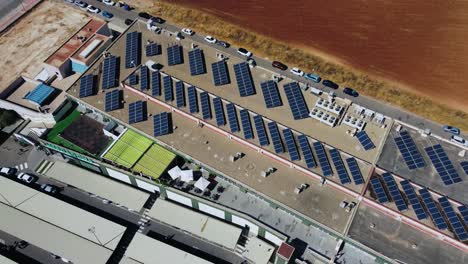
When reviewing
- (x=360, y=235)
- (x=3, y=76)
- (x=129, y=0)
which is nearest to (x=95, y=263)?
(x=360, y=235)

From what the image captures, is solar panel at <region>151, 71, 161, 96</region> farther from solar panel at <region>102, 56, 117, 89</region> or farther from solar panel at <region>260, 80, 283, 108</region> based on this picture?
solar panel at <region>260, 80, 283, 108</region>

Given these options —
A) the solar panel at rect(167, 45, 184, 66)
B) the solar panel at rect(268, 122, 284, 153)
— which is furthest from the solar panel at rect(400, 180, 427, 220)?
the solar panel at rect(167, 45, 184, 66)

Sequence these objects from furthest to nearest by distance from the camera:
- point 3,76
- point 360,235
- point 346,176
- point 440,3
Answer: point 440,3 → point 3,76 → point 346,176 → point 360,235

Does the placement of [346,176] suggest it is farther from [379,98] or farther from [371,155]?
[379,98]

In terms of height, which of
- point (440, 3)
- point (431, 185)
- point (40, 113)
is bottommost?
point (40, 113)

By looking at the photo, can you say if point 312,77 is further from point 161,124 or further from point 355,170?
point 161,124

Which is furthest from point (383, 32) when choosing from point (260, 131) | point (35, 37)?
point (35, 37)

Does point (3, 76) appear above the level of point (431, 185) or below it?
below
